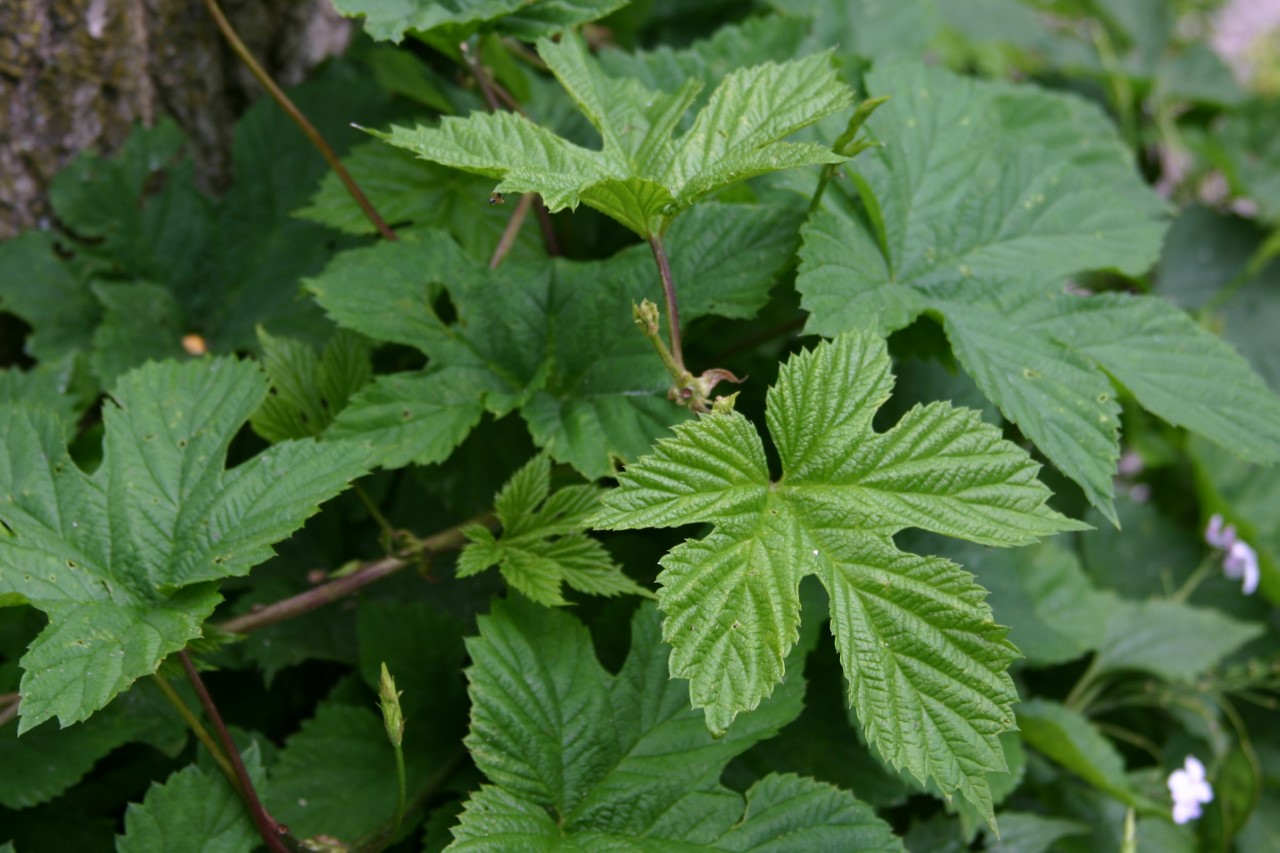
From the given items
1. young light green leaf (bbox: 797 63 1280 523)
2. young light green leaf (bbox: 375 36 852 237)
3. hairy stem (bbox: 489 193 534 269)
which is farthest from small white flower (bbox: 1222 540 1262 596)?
hairy stem (bbox: 489 193 534 269)

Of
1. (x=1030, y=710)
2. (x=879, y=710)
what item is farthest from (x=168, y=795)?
(x=1030, y=710)

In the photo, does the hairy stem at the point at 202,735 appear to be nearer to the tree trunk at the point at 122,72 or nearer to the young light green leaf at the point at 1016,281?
the young light green leaf at the point at 1016,281

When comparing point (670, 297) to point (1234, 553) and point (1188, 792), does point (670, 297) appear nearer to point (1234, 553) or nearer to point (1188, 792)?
point (1188, 792)

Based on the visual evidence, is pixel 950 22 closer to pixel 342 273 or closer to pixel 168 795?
pixel 342 273

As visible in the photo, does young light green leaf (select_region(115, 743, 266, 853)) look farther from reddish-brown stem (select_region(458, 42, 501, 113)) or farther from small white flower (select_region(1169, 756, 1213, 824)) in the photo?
small white flower (select_region(1169, 756, 1213, 824))

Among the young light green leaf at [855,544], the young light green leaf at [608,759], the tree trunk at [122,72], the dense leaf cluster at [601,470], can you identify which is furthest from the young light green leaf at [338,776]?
the tree trunk at [122,72]
